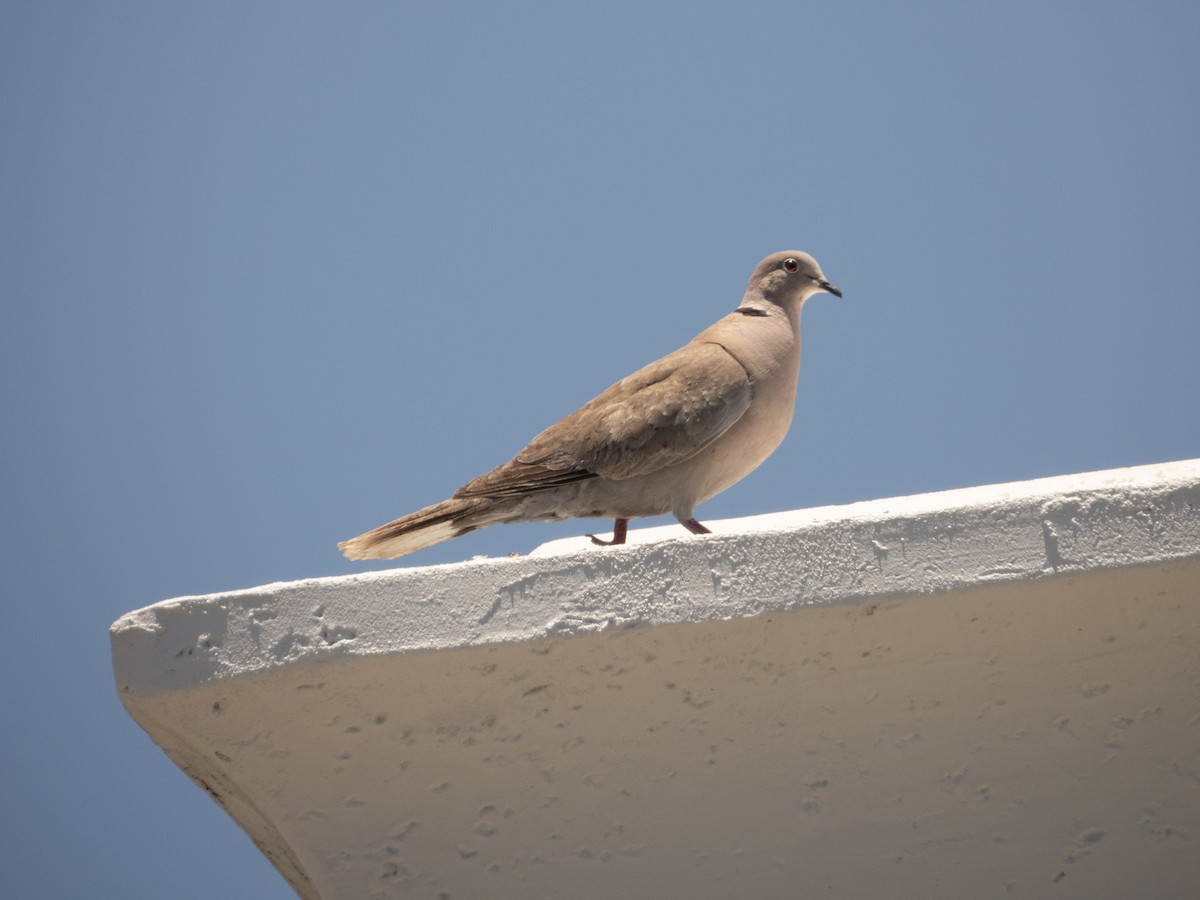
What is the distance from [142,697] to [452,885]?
67 cm

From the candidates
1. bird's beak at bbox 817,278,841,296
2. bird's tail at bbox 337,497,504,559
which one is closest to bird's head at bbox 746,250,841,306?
bird's beak at bbox 817,278,841,296

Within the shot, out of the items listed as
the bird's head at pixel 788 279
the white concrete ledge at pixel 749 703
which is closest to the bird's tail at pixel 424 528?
the white concrete ledge at pixel 749 703

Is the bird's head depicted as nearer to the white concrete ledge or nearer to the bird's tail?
the bird's tail

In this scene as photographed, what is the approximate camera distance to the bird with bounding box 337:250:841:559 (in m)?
3.33

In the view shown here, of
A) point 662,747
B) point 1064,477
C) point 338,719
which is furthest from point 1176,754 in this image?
point 338,719

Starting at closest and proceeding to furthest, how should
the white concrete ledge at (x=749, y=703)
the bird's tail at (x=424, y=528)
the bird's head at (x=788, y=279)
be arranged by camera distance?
the white concrete ledge at (x=749, y=703) < the bird's tail at (x=424, y=528) < the bird's head at (x=788, y=279)

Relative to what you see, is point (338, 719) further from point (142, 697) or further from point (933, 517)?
point (933, 517)

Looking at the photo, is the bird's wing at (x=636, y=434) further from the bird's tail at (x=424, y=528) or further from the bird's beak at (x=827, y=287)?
the bird's beak at (x=827, y=287)

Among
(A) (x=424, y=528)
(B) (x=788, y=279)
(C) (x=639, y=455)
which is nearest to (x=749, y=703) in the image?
(C) (x=639, y=455)

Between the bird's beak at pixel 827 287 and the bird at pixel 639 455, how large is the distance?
49cm

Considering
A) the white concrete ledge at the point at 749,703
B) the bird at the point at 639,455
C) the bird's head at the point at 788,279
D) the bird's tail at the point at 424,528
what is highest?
the bird's head at the point at 788,279

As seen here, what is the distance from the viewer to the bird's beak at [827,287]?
3961mm

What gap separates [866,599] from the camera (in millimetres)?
2094

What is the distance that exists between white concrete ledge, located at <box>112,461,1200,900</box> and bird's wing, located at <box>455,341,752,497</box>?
3.63 ft
